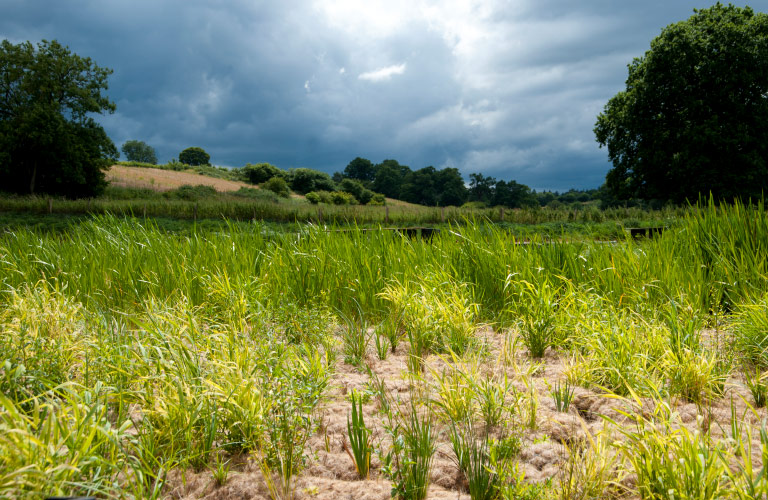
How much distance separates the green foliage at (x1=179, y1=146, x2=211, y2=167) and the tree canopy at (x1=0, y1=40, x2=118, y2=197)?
196 ft

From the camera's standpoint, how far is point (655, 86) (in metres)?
24.8

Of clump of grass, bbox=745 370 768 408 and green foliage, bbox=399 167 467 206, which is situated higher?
green foliage, bbox=399 167 467 206

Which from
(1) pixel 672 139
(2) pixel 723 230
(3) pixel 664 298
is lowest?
(3) pixel 664 298

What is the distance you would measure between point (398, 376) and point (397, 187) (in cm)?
8151

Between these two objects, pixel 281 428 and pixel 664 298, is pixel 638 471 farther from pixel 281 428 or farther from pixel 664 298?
pixel 664 298

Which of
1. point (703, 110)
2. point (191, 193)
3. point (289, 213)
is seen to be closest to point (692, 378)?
point (289, 213)

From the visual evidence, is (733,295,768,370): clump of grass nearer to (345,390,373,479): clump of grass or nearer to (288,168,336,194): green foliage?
(345,390,373,479): clump of grass

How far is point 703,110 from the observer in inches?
931

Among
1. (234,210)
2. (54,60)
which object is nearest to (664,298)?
(234,210)

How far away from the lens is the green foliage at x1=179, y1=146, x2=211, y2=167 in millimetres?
93000

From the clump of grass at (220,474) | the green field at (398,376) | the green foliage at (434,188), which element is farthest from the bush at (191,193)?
the green foliage at (434,188)

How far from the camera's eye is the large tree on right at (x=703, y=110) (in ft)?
74.3

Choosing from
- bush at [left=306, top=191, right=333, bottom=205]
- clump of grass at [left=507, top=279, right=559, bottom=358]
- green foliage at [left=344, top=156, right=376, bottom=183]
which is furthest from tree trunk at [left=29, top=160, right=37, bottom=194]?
green foliage at [left=344, top=156, right=376, bottom=183]

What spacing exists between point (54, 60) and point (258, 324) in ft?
139
